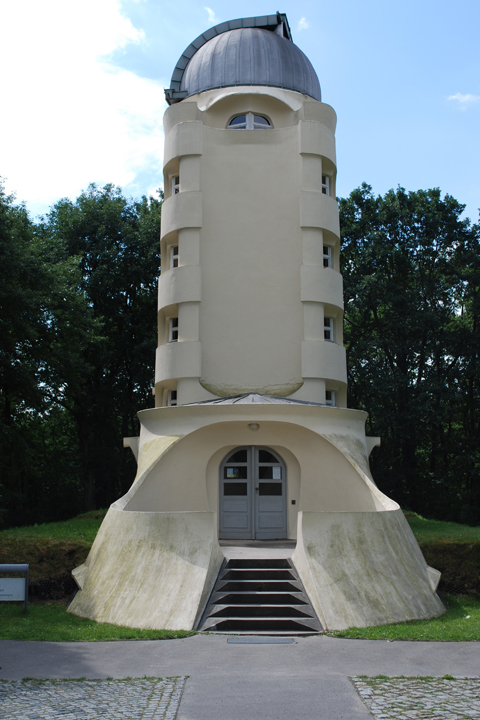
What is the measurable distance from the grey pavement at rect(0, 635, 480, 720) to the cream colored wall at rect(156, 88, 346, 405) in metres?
9.35

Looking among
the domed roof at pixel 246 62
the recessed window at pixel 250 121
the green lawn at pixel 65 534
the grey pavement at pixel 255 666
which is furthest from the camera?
the domed roof at pixel 246 62

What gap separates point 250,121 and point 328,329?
25.1ft

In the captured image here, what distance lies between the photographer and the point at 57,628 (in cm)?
1156

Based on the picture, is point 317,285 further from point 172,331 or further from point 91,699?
point 91,699

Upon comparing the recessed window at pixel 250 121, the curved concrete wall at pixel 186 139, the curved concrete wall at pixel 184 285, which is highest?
the recessed window at pixel 250 121

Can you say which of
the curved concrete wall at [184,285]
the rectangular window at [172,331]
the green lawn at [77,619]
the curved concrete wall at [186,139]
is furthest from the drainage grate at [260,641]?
the curved concrete wall at [186,139]

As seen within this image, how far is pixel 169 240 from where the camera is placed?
68.2 feet

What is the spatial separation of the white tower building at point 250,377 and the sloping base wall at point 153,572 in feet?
0.11

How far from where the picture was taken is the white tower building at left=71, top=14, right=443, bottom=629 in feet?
41.8

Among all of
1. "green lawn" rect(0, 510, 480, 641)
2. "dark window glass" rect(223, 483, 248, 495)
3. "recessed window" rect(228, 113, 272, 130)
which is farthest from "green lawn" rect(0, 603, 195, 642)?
"recessed window" rect(228, 113, 272, 130)

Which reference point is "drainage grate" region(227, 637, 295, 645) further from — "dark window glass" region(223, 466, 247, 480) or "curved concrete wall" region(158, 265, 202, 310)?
"curved concrete wall" region(158, 265, 202, 310)

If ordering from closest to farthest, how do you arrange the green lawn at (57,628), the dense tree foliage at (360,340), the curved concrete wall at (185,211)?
the green lawn at (57,628), the curved concrete wall at (185,211), the dense tree foliage at (360,340)

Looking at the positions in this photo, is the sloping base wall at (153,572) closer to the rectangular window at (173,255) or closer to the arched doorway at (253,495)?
the arched doorway at (253,495)

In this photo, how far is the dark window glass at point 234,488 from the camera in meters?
17.2
